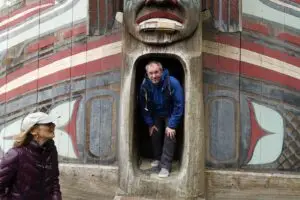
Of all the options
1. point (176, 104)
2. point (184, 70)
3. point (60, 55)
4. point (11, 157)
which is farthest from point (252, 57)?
point (11, 157)

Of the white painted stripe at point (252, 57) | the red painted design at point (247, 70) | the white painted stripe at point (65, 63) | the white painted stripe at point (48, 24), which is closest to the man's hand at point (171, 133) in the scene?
the red painted design at point (247, 70)

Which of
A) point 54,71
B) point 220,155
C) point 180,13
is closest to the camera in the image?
point 180,13

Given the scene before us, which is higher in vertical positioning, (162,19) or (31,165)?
(162,19)

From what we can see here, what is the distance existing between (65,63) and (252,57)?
5.65 ft

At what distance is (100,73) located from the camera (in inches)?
160

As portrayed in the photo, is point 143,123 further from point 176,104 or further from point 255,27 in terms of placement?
point 255,27

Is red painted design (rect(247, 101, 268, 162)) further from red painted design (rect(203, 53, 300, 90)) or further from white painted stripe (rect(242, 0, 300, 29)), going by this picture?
white painted stripe (rect(242, 0, 300, 29))

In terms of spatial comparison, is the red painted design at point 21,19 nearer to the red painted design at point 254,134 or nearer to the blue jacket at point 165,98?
the blue jacket at point 165,98

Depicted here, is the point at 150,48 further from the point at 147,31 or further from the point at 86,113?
the point at 86,113

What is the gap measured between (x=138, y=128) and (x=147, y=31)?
0.83 meters

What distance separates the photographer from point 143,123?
3729 mm

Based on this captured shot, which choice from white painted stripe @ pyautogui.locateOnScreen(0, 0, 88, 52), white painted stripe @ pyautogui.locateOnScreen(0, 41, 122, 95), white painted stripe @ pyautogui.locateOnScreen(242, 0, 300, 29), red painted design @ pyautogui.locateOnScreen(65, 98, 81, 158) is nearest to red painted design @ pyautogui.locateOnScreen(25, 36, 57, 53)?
white painted stripe @ pyautogui.locateOnScreen(0, 0, 88, 52)

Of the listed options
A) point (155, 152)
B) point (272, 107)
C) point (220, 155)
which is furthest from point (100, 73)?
point (272, 107)

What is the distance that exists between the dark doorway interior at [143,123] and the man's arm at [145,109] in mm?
83
